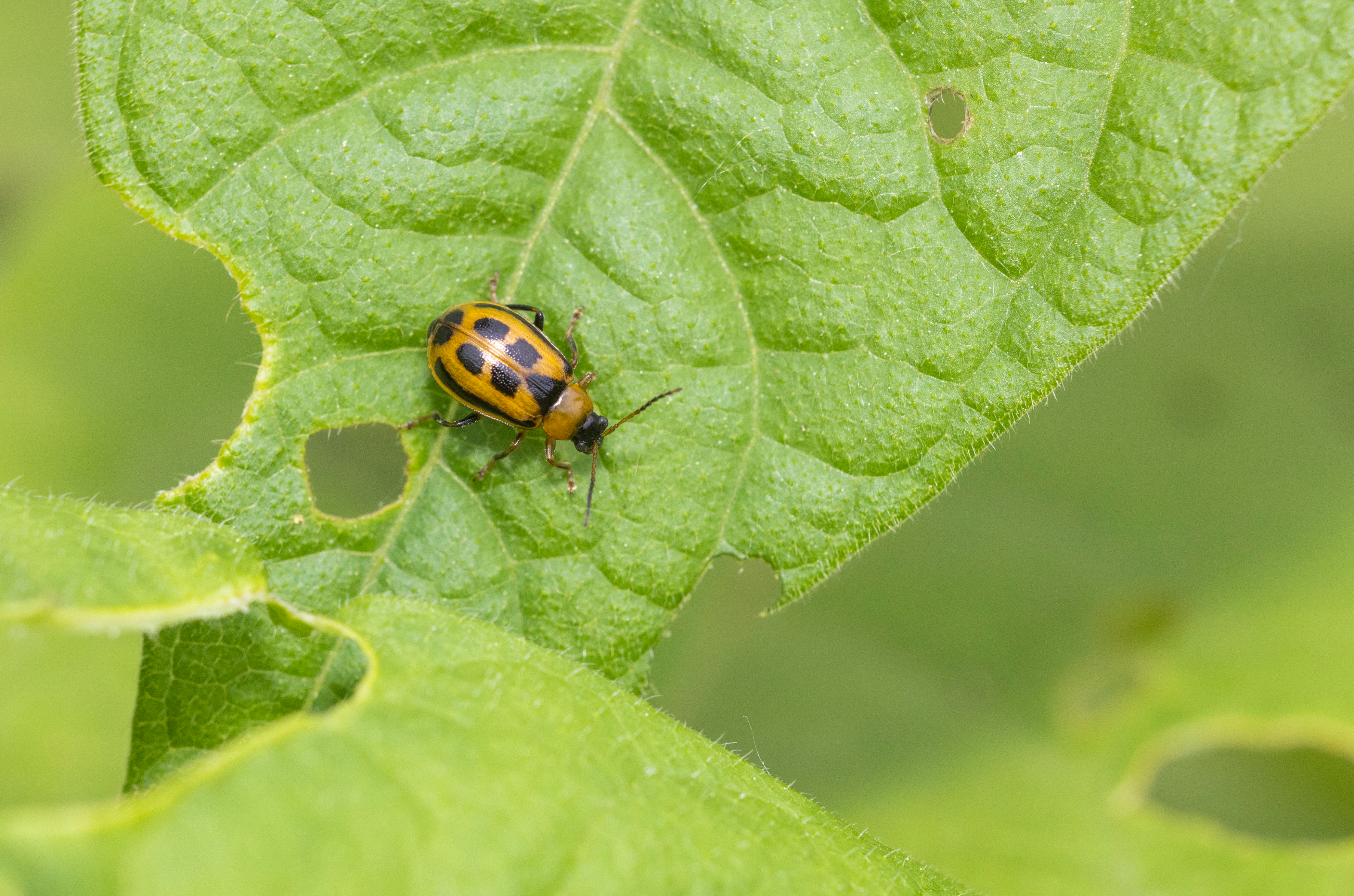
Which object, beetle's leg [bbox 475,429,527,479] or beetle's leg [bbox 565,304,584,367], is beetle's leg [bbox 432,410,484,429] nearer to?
beetle's leg [bbox 475,429,527,479]

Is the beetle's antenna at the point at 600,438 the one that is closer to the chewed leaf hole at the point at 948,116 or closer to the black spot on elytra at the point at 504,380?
the black spot on elytra at the point at 504,380

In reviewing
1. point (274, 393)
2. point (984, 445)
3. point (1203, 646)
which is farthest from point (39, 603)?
point (1203, 646)

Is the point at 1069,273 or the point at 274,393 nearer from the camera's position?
the point at 1069,273

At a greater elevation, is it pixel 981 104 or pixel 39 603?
pixel 981 104

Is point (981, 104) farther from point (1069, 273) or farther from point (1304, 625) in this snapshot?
point (1304, 625)

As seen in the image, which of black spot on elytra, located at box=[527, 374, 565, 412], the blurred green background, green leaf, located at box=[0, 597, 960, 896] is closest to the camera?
green leaf, located at box=[0, 597, 960, 896]

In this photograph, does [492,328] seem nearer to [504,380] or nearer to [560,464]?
[504,380]

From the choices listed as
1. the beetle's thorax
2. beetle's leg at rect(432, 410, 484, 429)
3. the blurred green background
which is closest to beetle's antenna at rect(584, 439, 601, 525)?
the beetle's thorax
